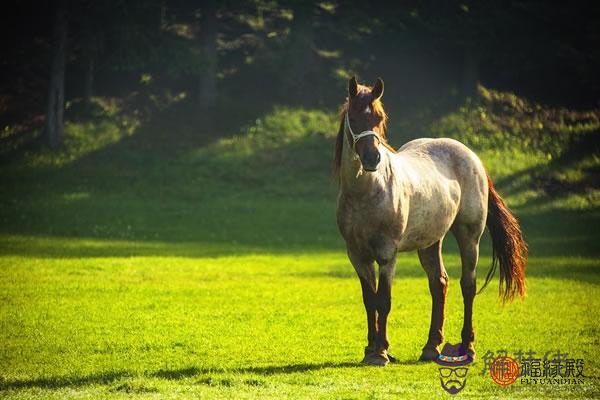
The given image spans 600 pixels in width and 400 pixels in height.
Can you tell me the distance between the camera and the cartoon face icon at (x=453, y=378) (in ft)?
28.5

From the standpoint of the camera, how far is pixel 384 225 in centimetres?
952

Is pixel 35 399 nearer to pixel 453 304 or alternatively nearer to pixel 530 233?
pixel 453 304

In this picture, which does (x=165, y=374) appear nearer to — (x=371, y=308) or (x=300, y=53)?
(x=371, y=308)

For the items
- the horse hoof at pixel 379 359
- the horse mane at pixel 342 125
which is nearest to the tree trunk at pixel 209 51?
the horse mane at pixel 342 125

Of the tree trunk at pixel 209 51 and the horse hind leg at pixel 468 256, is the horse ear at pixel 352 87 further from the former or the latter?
the tree trunk at pixel 209 51

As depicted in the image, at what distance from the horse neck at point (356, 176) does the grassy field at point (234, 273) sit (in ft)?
6.41

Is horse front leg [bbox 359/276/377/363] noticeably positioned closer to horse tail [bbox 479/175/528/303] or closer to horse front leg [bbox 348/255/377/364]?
horse front leg [bbox 348/255/377/364]

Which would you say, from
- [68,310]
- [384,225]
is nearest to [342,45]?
[68,310]

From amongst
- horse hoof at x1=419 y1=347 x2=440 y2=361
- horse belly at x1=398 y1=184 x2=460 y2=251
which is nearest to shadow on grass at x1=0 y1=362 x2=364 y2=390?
horse hoof at x1=419 y1=347 x2=440 y2=361

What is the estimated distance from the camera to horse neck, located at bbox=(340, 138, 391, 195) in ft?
30.8

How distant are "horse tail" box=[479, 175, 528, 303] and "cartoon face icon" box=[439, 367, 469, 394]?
1.90 m

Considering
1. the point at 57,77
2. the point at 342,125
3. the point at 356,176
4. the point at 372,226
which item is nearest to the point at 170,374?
the point at 372,226

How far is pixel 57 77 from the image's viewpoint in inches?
1341

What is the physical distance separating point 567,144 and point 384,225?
28.9m
